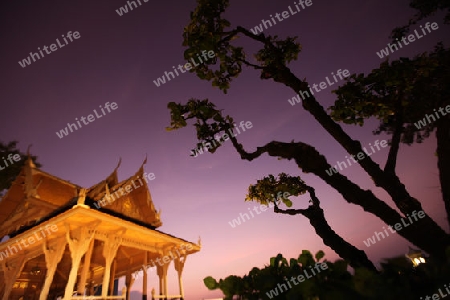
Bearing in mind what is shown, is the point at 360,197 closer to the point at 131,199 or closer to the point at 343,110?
the point at 343,110

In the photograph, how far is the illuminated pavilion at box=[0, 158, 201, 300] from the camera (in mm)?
8109

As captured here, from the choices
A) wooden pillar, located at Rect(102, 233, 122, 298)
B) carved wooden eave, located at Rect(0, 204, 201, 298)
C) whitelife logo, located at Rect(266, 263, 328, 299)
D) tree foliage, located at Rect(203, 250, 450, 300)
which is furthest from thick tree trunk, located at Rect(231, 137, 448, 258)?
wooden pillar, located at Rect(102, 233, 122, 298)

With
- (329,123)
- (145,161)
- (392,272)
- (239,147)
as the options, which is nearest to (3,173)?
(145,161)

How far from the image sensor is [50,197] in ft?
38.7

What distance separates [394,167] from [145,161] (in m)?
11.6

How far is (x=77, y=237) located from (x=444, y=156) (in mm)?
10215

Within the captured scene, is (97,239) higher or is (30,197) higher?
(30,197)

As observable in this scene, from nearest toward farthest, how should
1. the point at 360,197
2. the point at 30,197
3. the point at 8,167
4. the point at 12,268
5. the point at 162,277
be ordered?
1. the point at 360,197
2. the point at 12,268
3. the point at 30,197
4. the point at 162,277
5. the point at 8,167

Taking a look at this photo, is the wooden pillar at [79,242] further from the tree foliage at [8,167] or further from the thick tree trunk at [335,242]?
the tree foliage at [8,167]

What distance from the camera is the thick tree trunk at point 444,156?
3.93 m

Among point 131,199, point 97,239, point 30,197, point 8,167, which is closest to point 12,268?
point 30,197

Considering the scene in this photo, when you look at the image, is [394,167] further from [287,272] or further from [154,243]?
[154,243]

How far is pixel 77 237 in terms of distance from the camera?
8320mm

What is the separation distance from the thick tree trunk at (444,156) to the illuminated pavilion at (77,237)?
8.85 m
